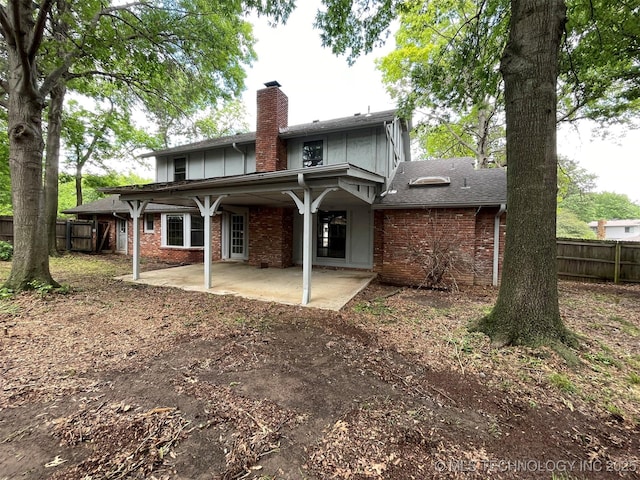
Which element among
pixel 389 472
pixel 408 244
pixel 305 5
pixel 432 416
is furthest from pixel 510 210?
pixel 305 5

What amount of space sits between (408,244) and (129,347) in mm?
7303

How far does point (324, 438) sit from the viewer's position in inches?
81.0

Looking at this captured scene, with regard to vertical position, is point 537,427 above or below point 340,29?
below

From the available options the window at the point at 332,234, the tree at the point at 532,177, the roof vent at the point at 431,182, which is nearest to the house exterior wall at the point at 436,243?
the roof vent at the point at 431,182

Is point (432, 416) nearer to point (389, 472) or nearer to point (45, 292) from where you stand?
point (389, 472)

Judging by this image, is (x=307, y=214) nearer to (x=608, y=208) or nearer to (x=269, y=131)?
(x=269, y=131)

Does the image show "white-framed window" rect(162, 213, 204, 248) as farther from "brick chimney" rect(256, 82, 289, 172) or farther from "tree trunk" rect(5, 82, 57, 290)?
"tree trunk" rect(5, 82, 57, 290)

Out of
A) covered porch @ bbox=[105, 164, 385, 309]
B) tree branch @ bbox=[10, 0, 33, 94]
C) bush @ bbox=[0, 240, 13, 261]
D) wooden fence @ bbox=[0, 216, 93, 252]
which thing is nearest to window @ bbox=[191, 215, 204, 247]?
covered porch @ bbox=[105, 164, 385, 309]

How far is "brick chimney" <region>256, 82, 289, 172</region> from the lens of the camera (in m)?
9.70

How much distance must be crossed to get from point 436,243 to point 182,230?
10.6 m

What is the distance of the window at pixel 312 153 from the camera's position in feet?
31.7

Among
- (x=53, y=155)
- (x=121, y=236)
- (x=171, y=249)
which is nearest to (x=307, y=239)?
(x=171, y=249)

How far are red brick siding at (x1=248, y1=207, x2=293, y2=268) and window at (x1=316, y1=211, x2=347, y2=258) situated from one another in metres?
1.17

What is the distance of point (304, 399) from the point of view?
2.57 meters
